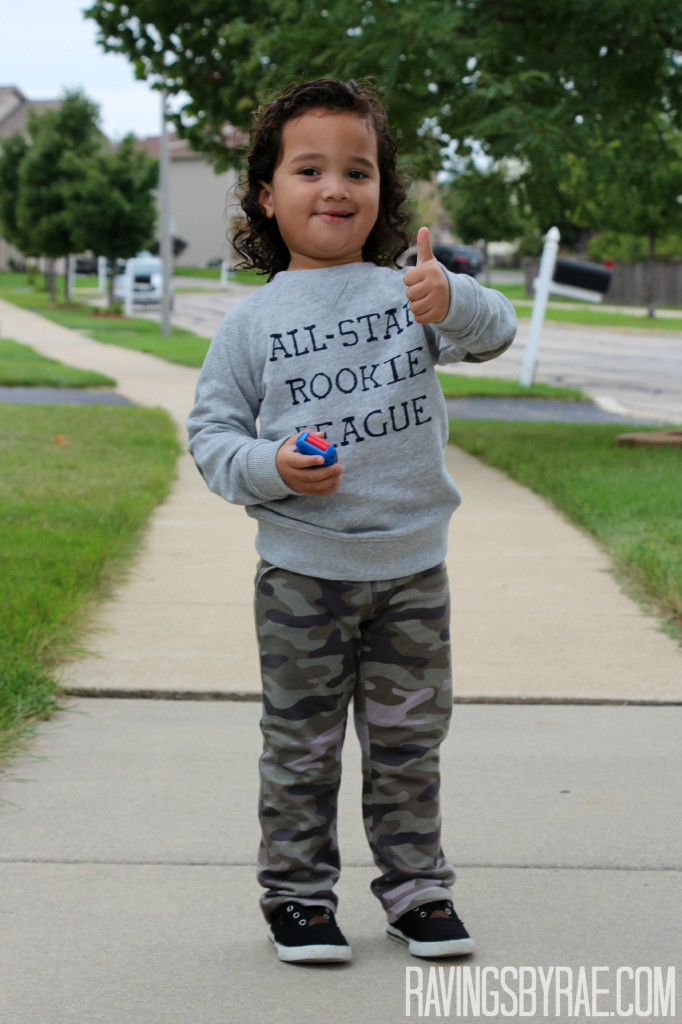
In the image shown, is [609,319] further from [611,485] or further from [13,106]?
[13,106]

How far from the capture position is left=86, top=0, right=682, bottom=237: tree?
7773mm

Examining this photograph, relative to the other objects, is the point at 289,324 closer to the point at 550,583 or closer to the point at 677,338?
the point at 550,583

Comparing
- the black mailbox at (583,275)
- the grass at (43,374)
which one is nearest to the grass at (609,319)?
the grass at (43,374)

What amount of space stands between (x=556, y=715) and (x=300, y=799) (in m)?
1.60

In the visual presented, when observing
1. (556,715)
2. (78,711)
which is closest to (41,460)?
(78,711)

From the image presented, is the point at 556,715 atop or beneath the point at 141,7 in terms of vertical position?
beneath

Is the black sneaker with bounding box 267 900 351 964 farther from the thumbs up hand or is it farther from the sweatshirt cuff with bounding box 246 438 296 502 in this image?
the thumbs up hand

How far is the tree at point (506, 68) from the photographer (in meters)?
7.77

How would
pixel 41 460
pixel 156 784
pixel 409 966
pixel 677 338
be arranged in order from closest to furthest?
pixel 409 966, pixel 156 784, pixel 41 460, pixel 677 338

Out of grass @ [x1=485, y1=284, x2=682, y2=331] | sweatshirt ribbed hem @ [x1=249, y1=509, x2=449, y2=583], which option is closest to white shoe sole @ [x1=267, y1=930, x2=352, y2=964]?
sweatshirt ribbed hem @ [x1=249, y1=509, x2=449, y2=583]

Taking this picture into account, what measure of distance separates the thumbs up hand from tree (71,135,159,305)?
29090 mm

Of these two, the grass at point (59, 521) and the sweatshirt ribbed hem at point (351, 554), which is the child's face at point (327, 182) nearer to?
the sweatshirt ribbed hem at point (351, 554)

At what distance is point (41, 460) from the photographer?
26.2ft

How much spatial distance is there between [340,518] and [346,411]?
0.20 metres
